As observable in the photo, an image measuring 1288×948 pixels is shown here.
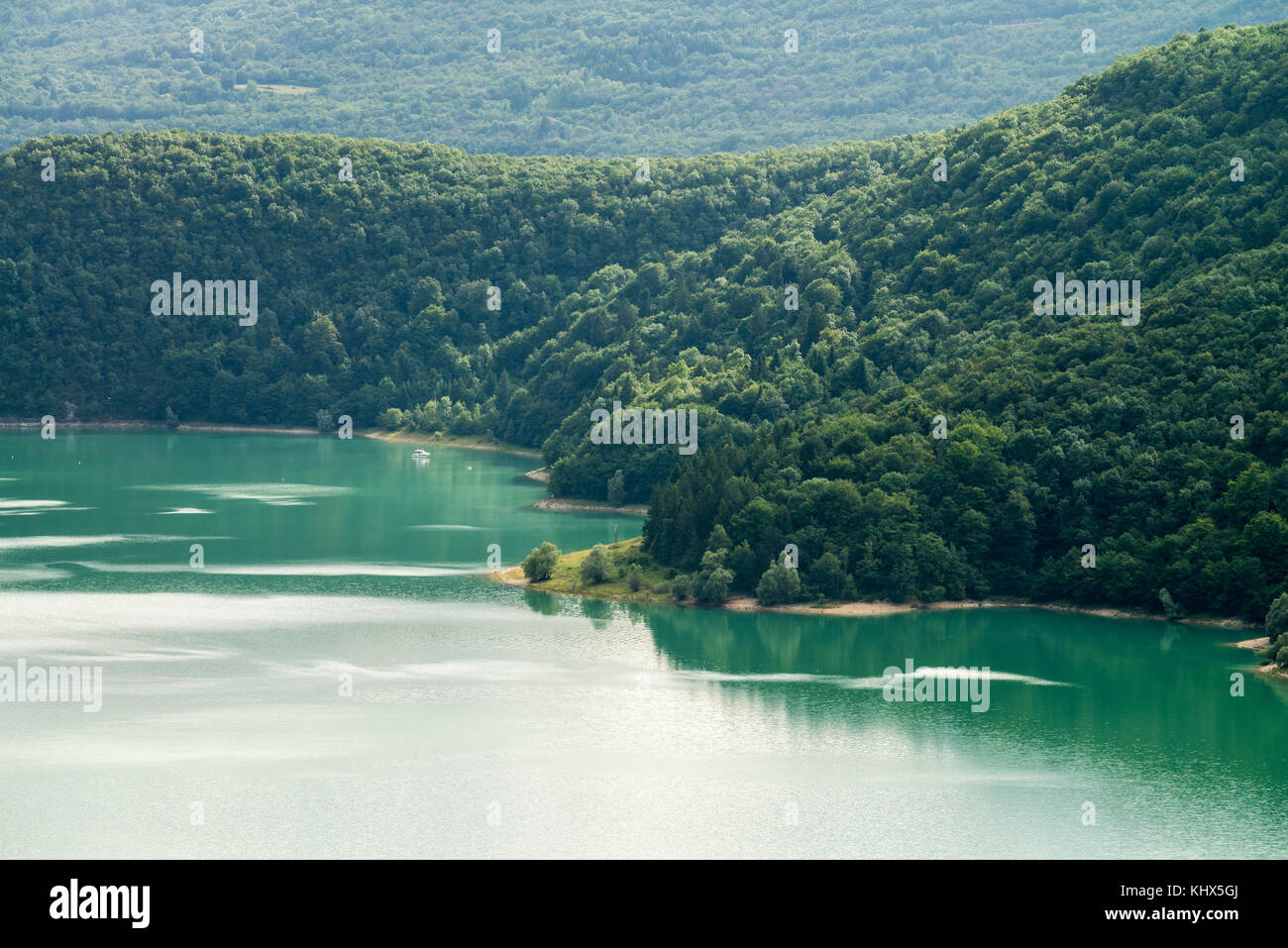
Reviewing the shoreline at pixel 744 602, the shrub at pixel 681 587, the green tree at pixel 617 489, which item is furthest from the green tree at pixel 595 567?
the green tree at pixel 617 489

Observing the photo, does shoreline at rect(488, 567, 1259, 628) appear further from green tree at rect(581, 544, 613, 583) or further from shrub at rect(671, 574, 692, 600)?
green tree at rect(581, 544, 613, 583)

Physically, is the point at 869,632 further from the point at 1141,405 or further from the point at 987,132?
the point at 987,132

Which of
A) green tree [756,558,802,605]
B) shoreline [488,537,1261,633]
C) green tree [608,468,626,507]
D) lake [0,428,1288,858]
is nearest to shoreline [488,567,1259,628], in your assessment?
shoreline [488,537,1261,633]

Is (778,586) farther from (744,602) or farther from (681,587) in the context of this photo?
(681,587)

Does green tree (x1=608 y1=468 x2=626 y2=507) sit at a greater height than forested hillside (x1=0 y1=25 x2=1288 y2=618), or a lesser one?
lesser

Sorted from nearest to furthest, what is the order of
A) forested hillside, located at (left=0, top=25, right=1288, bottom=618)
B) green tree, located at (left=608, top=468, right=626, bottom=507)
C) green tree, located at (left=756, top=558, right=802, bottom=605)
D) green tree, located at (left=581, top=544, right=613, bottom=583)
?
1. green tree, located at (left=756, top=558, right=802, bottom=605)
2. forested hillside, located at (left=0, top=25, right=1288, bottom=618)
3. green tree, located at (left=581, top=544, right=613, bottom=583)
4. green tree, located at (left=608, top=468, right=626, bottom=507)

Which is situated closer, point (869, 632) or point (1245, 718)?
point (1245, 718)

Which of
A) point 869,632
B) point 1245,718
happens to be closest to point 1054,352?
point 869,632

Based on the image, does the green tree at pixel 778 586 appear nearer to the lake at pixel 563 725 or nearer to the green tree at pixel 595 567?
the lake at pixel 563 725
